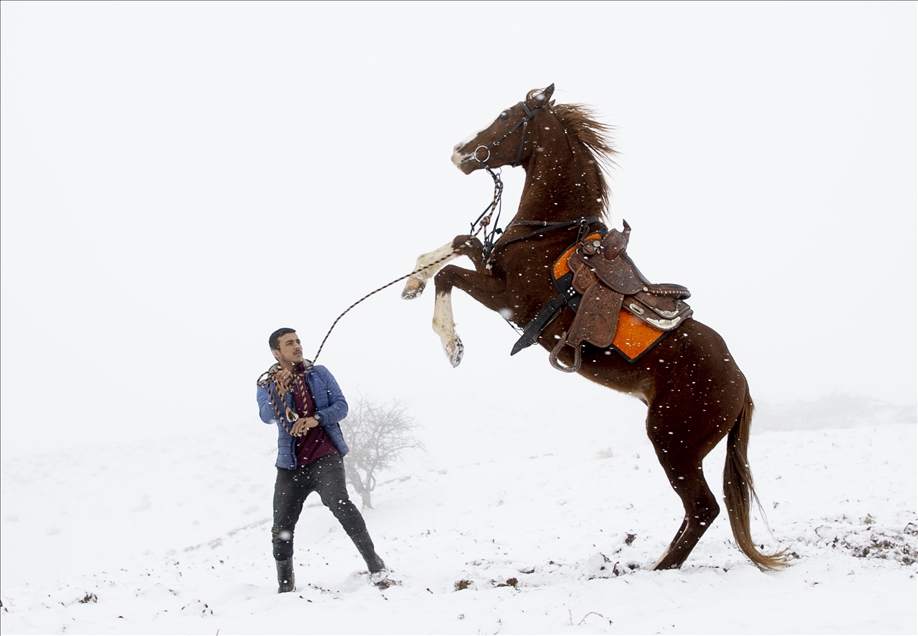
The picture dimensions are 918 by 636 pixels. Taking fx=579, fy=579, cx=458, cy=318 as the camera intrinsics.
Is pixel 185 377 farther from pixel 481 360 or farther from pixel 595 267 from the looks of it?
pixel 595 267

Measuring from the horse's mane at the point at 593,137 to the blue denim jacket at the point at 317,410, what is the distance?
120 inches

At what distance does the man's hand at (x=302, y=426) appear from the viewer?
5.04 meters

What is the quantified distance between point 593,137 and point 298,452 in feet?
13.0

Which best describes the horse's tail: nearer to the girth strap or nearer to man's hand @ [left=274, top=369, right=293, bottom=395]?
the girth strap

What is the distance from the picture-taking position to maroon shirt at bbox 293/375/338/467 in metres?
5.30

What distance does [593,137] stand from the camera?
5289mm

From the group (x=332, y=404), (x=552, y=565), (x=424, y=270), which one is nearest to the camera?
(x=424, y=270)

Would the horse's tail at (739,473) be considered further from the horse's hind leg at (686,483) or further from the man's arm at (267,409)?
the man's arm at (267,409)

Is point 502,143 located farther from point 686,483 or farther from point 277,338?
point 686,483

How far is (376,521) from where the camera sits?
67.8 ft

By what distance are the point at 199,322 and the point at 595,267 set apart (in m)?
129

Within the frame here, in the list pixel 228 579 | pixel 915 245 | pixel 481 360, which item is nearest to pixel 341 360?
pixel 481 360

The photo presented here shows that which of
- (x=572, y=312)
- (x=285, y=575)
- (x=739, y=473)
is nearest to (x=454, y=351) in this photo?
(x=572, y=312)

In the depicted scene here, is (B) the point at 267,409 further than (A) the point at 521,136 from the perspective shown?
Yes
